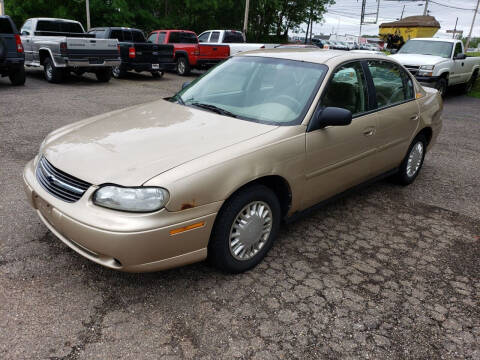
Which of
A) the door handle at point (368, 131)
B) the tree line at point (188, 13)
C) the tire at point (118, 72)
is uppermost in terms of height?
the tree line at point (188, 13)

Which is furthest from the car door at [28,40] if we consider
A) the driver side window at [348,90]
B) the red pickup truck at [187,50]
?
the driver side window at [348,90]

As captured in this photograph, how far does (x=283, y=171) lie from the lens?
3.17 metres

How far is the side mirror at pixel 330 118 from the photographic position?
10.9 ft

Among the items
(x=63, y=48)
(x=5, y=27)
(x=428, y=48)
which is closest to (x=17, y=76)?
(x=5, y=27)

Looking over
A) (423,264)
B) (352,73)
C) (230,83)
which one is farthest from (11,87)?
(423,264)

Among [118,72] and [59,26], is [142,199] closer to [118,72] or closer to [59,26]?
[118,72]

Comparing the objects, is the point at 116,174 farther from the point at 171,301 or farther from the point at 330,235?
the point at 330,235

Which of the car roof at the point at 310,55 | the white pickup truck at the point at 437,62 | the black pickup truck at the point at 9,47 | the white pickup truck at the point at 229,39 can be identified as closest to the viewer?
the car roof at the point at 310,55

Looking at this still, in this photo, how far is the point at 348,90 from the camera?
12.7 feet

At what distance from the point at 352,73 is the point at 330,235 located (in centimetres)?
156

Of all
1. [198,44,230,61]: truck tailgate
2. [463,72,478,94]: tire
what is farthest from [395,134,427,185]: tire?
[198,44,230,61]: truck tailgate

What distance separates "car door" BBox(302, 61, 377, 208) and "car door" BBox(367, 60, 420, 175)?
0.18m

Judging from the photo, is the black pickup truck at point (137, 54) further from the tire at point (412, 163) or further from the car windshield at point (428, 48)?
the tire at point (412, 163)

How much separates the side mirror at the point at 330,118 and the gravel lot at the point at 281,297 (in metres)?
1.09
